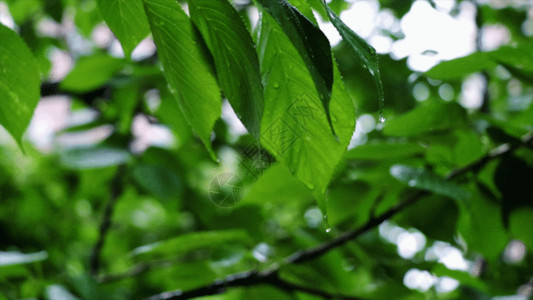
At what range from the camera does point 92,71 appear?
3.11ft

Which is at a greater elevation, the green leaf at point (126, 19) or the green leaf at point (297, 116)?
the green leaf at point (126, 19)

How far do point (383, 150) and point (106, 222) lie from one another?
0.62 metres

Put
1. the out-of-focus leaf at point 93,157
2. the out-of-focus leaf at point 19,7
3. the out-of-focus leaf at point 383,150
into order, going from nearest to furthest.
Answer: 1. the out-of-focus leaf at point 383,150
2. the out-of-focus leaf at point 93,157
3. the out-of-focus leaf at point 19,7

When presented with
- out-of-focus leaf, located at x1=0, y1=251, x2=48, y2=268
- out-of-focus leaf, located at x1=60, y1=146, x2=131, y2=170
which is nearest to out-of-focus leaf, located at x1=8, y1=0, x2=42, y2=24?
out-of-focus leaf, located at x1=60, y1=146, x2=131, y2=170

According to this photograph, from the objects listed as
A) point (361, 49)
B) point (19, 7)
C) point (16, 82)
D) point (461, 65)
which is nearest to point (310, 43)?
point (361, 49)

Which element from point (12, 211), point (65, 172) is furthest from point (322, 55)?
point (12, 211)

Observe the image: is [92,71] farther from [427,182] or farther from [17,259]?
[427,182]

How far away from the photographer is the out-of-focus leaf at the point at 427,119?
0.62 meters

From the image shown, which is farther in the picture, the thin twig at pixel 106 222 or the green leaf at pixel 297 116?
the thin twig at pixel 106 222

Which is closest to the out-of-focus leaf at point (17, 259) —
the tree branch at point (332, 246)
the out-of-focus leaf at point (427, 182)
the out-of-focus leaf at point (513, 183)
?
the tree branch at point (332, 246)

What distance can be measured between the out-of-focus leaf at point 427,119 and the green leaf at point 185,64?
0.35 meters

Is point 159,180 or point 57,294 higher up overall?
point 159,180

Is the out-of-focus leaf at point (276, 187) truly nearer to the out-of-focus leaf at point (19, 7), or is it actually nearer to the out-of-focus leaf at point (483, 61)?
the out-of-focus leaf at point (483, 61)

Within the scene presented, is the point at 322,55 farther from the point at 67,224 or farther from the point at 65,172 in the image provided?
the point at 67,224
